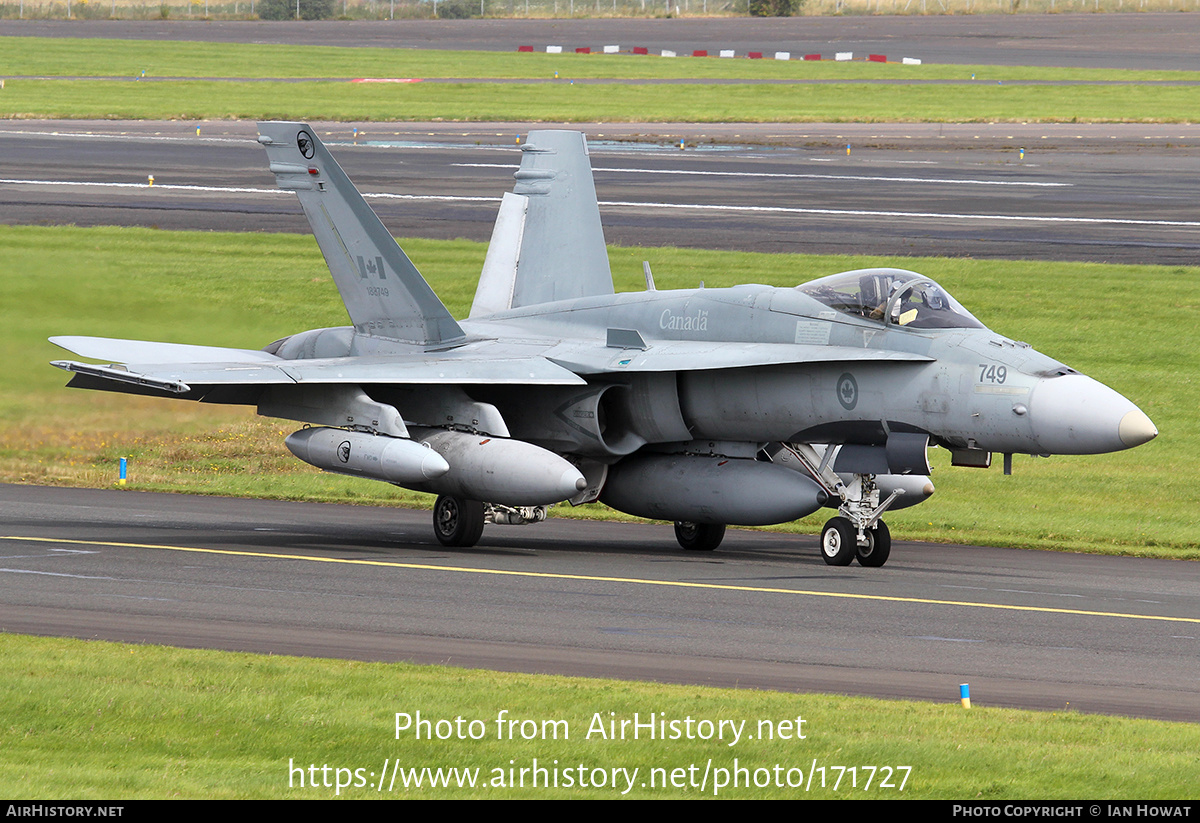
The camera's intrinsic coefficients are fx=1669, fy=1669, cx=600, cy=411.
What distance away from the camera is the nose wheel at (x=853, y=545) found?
17.5m

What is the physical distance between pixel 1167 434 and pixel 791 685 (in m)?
16.0

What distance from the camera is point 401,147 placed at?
5391 centimetres

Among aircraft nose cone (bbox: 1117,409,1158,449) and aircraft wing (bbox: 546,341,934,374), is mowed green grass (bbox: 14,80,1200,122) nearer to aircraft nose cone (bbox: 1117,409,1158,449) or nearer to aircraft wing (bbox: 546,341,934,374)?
aircraft wing (bbox: 546,341,934,374)

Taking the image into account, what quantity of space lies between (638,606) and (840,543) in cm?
339

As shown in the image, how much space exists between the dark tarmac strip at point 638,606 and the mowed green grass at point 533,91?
41.7m

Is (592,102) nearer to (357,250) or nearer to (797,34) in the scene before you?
(797,34)

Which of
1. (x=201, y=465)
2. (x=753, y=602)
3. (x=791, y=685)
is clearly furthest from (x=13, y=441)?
(x=791, y=685)

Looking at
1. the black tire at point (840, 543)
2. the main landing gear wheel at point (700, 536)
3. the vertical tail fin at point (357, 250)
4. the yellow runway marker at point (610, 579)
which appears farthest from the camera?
the vertical tail fin at point (357, 250)

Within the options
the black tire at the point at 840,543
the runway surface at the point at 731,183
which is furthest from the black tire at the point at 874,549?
the runway surface at the point at 731,183

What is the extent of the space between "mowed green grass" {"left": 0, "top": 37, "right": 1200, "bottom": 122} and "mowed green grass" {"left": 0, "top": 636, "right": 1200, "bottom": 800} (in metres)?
49.0

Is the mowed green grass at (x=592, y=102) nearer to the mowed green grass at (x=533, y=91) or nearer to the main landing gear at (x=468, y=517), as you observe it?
the mowed green grass at (x=533, y=91)
